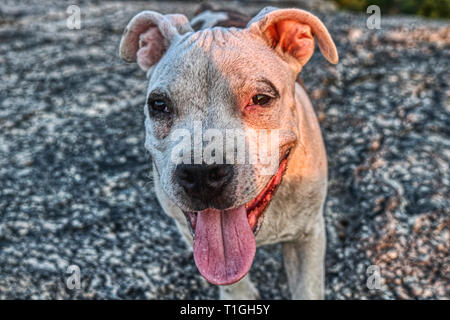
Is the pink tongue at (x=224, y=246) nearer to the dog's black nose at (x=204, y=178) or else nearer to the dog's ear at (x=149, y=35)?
the dog's black nose at (x=204, y=178)

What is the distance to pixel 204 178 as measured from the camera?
2.98 metres

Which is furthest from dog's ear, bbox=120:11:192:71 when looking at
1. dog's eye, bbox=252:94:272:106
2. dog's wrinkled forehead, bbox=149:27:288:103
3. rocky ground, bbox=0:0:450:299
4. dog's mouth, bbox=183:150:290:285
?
dog's mouth, bbox=183:150:290:285

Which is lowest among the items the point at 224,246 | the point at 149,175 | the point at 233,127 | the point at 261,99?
the point at 224,246

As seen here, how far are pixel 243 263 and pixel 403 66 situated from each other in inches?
181

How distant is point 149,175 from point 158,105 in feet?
7.25

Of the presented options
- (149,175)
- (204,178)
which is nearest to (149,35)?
(204,178)

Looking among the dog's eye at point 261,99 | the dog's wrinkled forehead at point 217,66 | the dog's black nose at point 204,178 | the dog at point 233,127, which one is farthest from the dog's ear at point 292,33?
→ the dog's black nose at point 204,178

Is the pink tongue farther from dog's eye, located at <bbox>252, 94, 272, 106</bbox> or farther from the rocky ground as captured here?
the rocky ground

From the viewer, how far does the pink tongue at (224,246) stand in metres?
3.25

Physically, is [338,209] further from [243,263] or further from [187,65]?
[187,65]

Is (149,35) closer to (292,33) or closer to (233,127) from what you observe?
(292,33)

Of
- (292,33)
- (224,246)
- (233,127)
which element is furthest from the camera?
(292,33)

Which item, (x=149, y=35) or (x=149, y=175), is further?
(x=149, y=175)

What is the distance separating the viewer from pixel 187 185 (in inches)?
120
